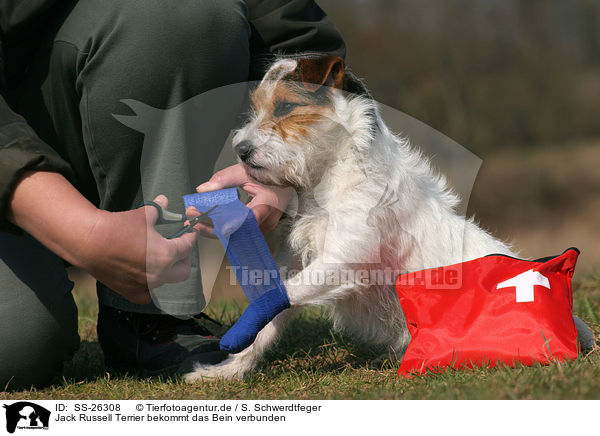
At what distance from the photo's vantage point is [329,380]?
267 cm

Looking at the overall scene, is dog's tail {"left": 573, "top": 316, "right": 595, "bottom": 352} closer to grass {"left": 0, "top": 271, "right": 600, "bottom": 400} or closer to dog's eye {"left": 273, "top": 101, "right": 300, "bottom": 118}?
grass {"left": 0, "top": 271, "right": 600, "bottom": 400}

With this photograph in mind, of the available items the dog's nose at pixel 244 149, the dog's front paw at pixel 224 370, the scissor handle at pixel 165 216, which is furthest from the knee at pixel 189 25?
the dog's front paw at pixel 224 370

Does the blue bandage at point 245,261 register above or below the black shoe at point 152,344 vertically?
above

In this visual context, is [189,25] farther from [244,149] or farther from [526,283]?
[526,283]

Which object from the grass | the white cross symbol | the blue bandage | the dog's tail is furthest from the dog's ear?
the dog's tail

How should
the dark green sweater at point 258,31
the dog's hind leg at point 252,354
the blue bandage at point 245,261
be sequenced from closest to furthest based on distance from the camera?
the blue bandage at point 245,261
the dark green sweater at point 258,31
the dog's hind leg at point 252,354

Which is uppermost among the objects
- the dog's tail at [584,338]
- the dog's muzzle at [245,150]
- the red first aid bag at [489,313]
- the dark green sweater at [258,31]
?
the dark green sweater at [258,31]

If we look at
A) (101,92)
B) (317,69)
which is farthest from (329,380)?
(101,92)

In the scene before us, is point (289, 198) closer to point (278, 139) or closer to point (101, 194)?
point (278, 139)

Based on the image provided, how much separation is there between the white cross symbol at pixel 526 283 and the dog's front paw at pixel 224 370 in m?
1.16

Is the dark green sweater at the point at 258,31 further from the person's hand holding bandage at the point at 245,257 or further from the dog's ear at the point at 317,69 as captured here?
the person's hand holding bandage at the point at 245,257

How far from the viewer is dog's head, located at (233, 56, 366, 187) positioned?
106 inches

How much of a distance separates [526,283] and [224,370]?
1.31m
